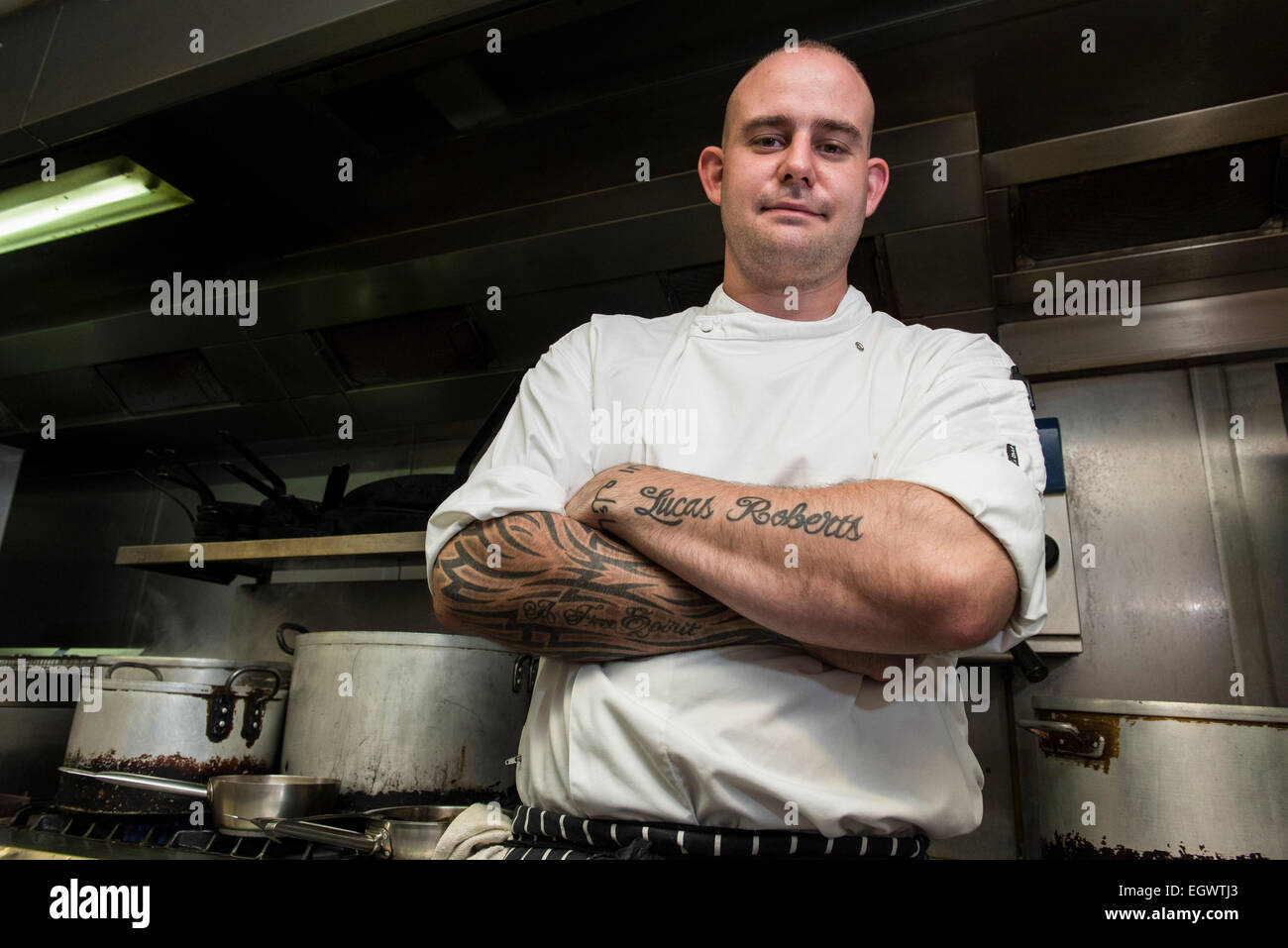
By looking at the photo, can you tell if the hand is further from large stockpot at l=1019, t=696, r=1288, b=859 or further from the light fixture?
the light fixture

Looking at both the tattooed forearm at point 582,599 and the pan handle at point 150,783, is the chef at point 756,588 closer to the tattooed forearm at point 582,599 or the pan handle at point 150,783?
the tattooed forearm at point 582,599

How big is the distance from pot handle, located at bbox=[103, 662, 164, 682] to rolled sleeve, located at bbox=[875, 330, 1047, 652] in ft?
5.81

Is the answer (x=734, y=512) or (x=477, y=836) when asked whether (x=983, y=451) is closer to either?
(x=734, y=512)

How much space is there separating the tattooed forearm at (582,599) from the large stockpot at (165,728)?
1346 millimetres

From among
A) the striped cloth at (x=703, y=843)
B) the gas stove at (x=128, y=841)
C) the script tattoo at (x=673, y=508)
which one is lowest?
the gas stove at (x=128, y=841)

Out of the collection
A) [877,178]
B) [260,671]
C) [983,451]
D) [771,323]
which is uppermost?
[877,178]

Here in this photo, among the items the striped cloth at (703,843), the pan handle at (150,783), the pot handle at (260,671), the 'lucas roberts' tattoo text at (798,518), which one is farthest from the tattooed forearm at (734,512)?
the pot handle at (260,671)

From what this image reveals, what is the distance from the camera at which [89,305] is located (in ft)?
9.52

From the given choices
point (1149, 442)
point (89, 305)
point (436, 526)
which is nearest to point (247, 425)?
point (89, 305)

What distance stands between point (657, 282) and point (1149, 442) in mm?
1346

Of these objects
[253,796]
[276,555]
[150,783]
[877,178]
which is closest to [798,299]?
[877,178]

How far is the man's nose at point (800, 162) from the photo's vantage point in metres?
1.10

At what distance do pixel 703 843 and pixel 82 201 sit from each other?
8.23 ft

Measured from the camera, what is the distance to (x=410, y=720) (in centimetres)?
177
